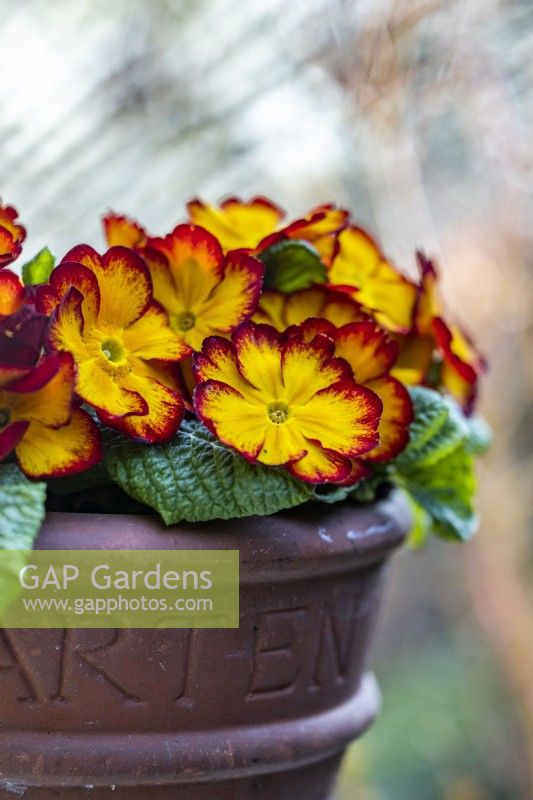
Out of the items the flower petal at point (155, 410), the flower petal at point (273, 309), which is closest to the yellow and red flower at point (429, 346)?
the flower petal at point (273, 309)

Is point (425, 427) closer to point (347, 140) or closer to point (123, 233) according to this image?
point (123, 233)

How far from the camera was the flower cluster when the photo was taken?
0.47 m

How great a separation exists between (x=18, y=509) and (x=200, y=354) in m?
0.13

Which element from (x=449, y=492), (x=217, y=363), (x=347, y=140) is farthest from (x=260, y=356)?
(x=347, y=140)

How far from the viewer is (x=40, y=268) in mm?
544

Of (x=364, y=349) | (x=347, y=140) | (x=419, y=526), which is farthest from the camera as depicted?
(x=347, y=140)

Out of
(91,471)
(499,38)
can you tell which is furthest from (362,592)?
(499,38)

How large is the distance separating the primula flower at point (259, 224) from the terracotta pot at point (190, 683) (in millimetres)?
186

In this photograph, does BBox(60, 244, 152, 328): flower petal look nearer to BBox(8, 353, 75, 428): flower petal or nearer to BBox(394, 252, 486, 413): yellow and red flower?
BBox(8, 353, 75, 428): flower petal

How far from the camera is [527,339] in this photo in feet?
6.23

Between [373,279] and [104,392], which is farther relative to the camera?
[373,279]

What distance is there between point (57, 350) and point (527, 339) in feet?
5.12

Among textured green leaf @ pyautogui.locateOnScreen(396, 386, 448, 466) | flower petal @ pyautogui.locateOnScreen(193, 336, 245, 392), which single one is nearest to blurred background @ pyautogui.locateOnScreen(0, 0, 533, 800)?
textured green leaf @ pyautogui.locateOnScreen(396, 386, 448, 466)

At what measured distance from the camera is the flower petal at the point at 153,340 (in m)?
0.53
